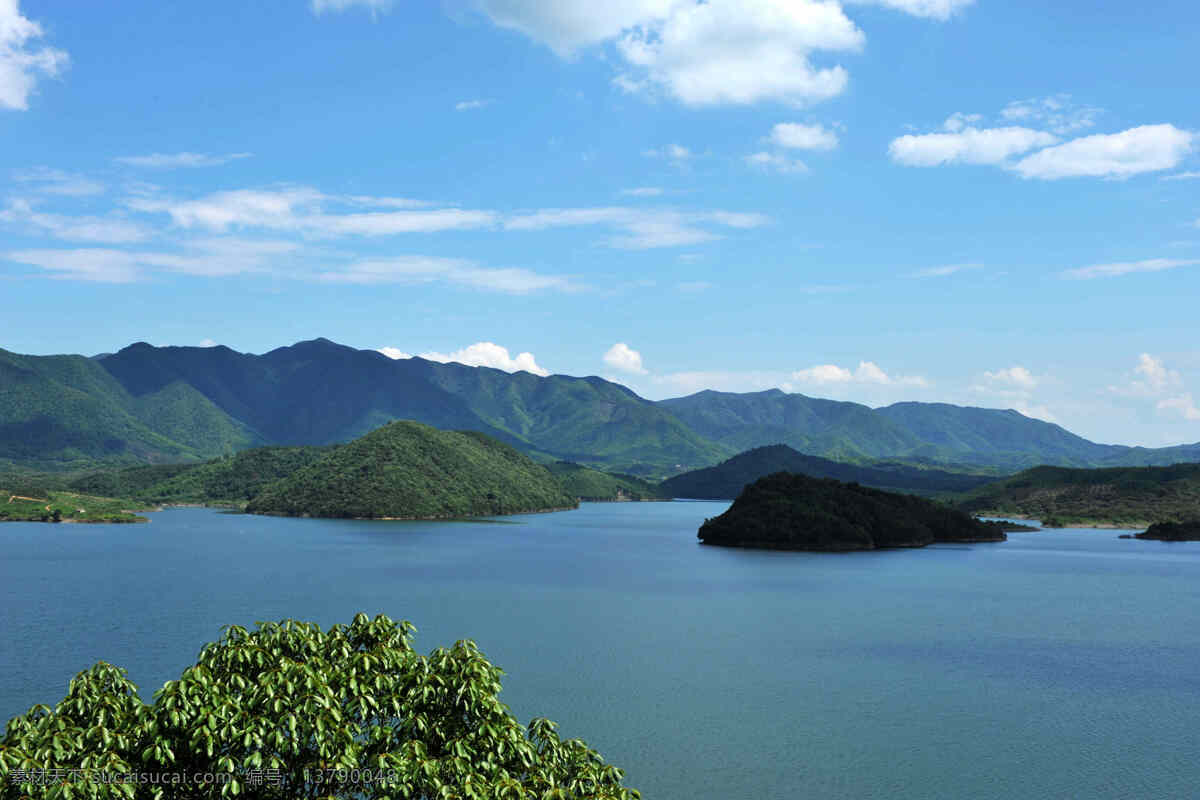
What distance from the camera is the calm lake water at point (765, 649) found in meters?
51.6

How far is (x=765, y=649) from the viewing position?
280 feet

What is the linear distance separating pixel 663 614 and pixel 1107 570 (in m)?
106

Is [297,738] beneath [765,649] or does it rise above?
above

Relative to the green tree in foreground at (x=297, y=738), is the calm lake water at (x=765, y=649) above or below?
below

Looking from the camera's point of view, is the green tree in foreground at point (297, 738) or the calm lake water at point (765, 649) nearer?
the green tree in foreground at point (297, 738)

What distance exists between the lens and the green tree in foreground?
65.0 feet

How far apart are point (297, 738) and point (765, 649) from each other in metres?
71.1

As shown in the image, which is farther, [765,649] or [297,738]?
[765,649]

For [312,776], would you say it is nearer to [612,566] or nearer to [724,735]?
[724,735]

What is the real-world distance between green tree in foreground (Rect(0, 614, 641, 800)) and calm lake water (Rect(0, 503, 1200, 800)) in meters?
27.6

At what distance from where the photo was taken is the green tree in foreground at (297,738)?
1981 cm

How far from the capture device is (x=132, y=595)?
11512 centimetres

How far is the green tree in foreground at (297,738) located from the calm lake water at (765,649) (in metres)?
27.6

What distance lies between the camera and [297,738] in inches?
810
